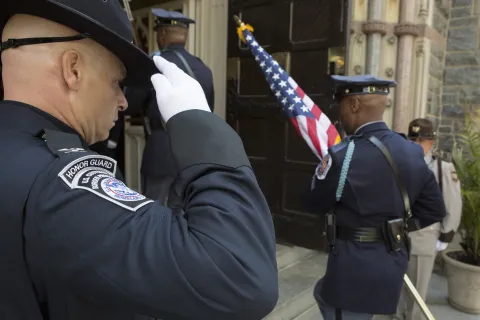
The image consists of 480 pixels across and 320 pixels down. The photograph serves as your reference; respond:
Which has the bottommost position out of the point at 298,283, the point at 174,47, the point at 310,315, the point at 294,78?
the point at 310,315

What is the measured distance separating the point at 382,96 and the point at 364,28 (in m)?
1.77

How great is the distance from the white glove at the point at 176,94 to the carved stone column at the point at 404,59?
11.5 feet

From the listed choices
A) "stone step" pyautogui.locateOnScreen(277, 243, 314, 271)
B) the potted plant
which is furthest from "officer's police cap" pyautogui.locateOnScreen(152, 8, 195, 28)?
the potted plant

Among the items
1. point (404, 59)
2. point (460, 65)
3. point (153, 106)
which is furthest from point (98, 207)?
point (460, 65)

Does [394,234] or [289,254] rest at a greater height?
[394,234]

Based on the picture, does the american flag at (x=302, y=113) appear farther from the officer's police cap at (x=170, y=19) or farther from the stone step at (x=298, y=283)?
the stone step at (x=298, y=283)

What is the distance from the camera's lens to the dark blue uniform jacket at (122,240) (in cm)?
59

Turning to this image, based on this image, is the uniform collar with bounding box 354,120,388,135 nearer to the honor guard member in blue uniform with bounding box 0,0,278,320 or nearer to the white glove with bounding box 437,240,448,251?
the honor guard member in blue uniform with bounding box 0,0,278,320

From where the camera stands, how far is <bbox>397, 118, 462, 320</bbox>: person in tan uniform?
10.2 feet

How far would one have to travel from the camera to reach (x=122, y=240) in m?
0.60

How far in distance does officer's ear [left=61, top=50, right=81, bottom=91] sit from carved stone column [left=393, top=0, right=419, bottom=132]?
145 inches

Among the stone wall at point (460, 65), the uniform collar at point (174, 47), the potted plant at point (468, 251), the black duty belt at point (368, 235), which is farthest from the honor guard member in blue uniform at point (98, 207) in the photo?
the stone wall at point (460, 65)

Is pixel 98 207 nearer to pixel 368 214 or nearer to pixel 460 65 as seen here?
pixel 368 214

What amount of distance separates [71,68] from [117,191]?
10.1 inches
